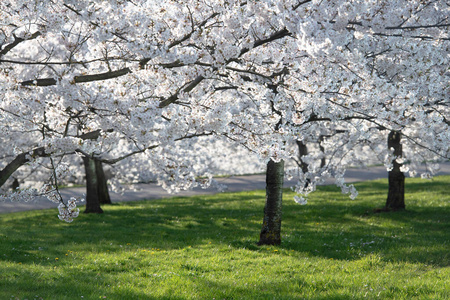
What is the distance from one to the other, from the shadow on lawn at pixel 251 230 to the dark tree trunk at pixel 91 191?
57 cm

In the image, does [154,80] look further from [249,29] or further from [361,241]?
[361,241]

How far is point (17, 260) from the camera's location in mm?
8766

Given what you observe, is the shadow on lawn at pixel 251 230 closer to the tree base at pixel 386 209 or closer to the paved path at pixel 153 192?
Answer: the tree base at pixel 386 209

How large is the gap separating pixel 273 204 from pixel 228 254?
161 cm

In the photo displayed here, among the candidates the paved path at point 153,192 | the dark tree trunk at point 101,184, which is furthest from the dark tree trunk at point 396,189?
the dark tree trunk at point 101,184

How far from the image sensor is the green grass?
6621mm

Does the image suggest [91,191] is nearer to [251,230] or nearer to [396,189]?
[251,230]

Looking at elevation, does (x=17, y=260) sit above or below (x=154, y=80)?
below

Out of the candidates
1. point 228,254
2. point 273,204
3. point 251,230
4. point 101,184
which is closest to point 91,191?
point 101,184

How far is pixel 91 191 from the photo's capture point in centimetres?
1611

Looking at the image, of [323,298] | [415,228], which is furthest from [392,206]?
[323,298]

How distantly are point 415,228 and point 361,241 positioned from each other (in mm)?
2463

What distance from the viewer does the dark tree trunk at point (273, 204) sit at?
32.2 ft

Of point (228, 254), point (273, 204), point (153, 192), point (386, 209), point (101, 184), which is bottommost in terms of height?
point (228, 254)
